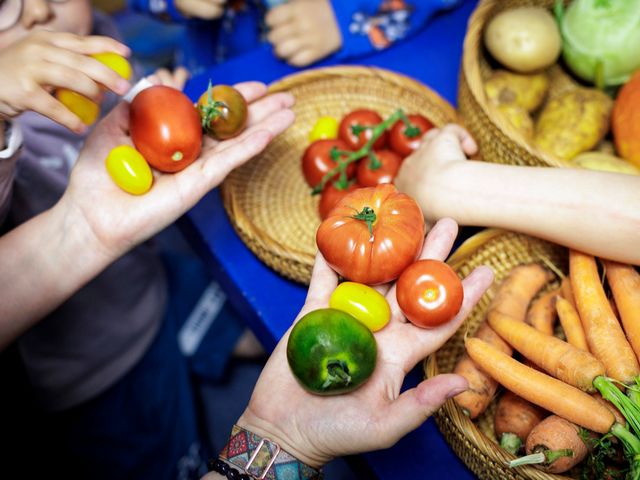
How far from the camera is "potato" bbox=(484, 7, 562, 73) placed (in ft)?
4.51

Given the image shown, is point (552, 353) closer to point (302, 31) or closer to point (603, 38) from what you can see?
point (603, 38)

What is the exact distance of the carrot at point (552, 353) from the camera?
3.20ft

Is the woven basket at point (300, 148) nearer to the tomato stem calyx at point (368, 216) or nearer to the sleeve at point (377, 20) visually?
the sleeve at point (377, 20)

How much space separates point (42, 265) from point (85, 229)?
111 millimetres

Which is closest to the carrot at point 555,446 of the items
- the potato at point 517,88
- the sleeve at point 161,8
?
the potato at point 517,88

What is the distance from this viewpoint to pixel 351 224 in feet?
3.23

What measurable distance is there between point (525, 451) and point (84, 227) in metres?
0.97

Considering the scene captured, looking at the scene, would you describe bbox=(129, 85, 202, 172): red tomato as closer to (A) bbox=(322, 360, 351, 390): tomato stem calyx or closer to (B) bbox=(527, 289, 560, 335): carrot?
(A) bbox=(322, 360, 351, 390): tomato stem calyx

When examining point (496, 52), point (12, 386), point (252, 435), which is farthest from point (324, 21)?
point (12, 386)

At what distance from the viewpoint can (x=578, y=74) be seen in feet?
4.94

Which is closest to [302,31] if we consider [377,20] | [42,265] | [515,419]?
[377,20]

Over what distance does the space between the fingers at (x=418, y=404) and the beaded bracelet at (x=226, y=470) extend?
0.79 feet

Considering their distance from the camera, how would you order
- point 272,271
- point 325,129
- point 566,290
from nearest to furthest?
point 566,290 < point 272,271 < point 325,129

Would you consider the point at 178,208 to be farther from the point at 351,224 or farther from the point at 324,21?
the point at 324,21
